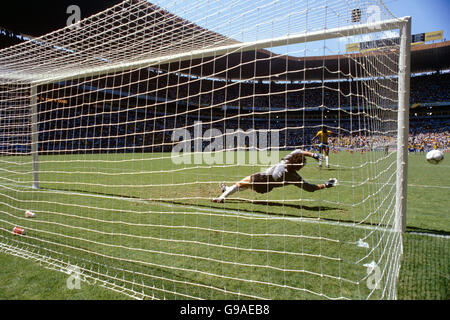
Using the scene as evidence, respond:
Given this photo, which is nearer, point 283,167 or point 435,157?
point 435,157

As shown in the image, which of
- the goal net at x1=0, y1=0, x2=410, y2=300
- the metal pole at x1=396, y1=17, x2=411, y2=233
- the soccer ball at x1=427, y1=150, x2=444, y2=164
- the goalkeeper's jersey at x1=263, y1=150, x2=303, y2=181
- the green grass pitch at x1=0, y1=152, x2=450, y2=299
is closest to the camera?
the green grass pitch at x1=0, y1=152, x2=450, y2=299

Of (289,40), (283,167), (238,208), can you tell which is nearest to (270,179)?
(283,167)

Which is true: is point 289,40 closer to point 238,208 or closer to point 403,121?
point 403,121

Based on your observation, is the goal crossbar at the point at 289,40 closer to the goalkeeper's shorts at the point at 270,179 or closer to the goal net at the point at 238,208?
the goal net at the point at 238,208

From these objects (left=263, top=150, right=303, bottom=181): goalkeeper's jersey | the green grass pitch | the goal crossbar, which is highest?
the goal crossbar

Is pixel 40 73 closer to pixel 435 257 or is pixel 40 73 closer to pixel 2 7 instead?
pixel 435 257

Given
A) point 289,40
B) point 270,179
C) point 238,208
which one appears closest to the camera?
point 289,40

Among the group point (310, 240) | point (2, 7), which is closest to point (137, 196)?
point (310, 240)

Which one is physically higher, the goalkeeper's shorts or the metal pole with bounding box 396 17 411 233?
the metal pole with bounding box 396 17 411 233

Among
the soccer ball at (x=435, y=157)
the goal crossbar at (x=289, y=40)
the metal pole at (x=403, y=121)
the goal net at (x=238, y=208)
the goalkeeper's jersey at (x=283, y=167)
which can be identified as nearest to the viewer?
the goal net at (x=238, y=208)

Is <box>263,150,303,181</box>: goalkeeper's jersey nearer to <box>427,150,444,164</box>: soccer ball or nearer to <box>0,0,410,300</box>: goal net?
<box>0,0,410,300</box>: goal net
